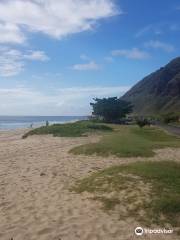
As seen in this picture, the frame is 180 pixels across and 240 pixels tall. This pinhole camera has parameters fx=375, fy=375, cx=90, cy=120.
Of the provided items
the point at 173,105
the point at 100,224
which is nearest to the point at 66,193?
the point at 100,224

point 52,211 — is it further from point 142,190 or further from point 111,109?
point 111,109

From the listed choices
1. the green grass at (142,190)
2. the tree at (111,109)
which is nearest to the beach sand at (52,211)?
the green grass at (142,190)

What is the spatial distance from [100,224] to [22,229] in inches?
76.9

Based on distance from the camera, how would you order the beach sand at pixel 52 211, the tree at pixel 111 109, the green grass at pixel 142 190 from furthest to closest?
the tree at pixel 111 109, the green grass at pixel 142 190, the beach sand at pixel 52 211

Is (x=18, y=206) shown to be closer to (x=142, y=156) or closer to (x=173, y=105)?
(x=142, y=156)

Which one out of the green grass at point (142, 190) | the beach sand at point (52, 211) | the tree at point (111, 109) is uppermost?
the tree at point (111, 109)

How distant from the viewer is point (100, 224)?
374 inches

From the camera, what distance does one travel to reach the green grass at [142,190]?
1013 cm

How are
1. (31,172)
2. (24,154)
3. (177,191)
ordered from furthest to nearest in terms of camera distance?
(24,154), (31,172), (177,191)

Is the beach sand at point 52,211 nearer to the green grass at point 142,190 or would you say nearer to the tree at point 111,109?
the green grass at point 142,190

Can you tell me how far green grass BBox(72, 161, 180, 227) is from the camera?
33.2ft

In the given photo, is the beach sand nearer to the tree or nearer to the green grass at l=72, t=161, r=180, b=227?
the green grass at l=72, t=161, r=180, b=227

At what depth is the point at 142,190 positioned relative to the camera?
39.1 feet

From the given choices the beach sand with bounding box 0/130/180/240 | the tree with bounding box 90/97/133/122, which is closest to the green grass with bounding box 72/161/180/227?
the beach sand with bounding box 0/130/180/240
